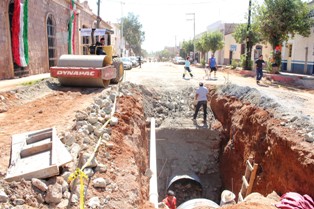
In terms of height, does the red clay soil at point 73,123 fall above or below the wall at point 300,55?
below

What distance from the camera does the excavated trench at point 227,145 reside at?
22.8 feet

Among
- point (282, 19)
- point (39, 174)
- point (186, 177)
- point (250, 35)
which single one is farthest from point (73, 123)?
point (250, 35)

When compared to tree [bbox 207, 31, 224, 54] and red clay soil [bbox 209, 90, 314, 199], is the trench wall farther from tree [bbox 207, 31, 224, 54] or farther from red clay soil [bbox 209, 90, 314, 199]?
tree [bbox 207, 31, 224, 54]

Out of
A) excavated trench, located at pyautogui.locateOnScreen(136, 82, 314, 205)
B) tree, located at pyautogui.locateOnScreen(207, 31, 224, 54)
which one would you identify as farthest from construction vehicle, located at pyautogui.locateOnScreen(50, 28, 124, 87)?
tree, located at pyautogui.locateOnScreen(207, 31, 224, 54)

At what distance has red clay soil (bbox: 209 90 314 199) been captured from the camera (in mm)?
6383

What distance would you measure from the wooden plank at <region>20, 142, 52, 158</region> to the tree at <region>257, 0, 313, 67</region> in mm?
18272

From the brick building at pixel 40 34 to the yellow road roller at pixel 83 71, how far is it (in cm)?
255

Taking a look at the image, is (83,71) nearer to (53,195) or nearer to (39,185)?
(39,185)

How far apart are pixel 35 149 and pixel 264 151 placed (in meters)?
6.34

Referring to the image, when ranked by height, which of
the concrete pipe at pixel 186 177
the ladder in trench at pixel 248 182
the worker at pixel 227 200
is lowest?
the concrete pipe at pixel 186 177

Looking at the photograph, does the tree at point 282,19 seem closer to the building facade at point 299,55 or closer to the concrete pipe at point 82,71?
the building facade at point 299,55

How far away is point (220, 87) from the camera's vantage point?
1478cm

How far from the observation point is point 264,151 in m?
8.38

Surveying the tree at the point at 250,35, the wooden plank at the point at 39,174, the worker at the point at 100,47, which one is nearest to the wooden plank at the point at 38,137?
the wooden plank at the point at 39,174
